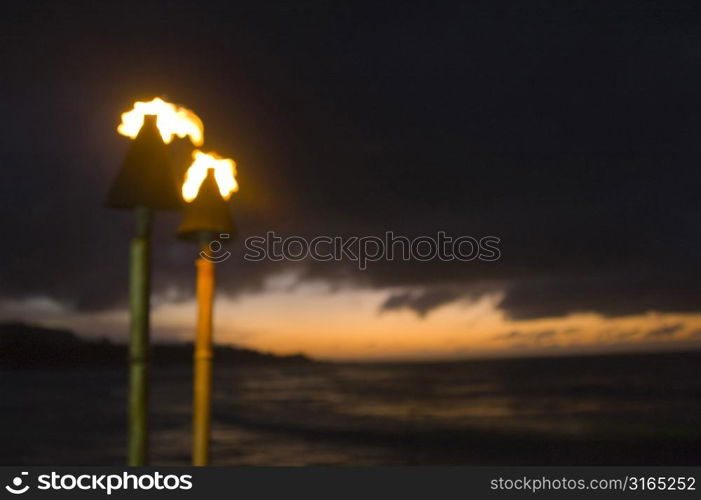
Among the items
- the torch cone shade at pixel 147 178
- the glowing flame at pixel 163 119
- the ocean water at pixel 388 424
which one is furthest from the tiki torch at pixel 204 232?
the ocean water at pixel 388 424

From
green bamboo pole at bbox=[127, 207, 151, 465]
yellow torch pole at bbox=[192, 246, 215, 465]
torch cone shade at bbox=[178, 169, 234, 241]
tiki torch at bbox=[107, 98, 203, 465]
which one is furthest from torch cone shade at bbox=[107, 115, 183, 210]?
yellow torch pole at bbox=[192, 246, 215, 465]

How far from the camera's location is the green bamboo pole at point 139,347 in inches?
186

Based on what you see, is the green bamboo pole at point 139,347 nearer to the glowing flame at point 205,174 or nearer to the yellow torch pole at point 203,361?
the yellow torch pole at point 203,361

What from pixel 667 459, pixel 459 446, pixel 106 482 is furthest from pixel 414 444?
pixel 106 482

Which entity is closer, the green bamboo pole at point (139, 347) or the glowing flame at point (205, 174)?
the green bamboo pole at point (139, 347)

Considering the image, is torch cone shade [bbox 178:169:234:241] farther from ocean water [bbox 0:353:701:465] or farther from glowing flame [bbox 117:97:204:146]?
ocean water [bbox 0:353:701:465]

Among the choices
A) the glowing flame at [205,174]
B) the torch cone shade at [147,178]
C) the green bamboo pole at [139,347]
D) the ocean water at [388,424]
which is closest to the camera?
the green bamboo pole at [139,347]

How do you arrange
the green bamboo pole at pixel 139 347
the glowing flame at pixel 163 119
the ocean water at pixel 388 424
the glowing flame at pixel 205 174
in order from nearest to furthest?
the green bamboo pole at pixel 139 347, the glowing flame at pixel 163 119, the glowing flame at pixel 205 174, the ocean water at pixel 388 424

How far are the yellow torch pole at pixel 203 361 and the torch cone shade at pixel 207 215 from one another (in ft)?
0.82

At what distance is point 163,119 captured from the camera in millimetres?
5410

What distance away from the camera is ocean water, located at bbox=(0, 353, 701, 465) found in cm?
2948

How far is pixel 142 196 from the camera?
16.3ft

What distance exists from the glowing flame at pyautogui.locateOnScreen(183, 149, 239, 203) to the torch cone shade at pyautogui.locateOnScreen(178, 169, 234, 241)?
0.17 feet

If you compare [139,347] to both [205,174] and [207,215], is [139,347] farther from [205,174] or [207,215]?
[205,174]
